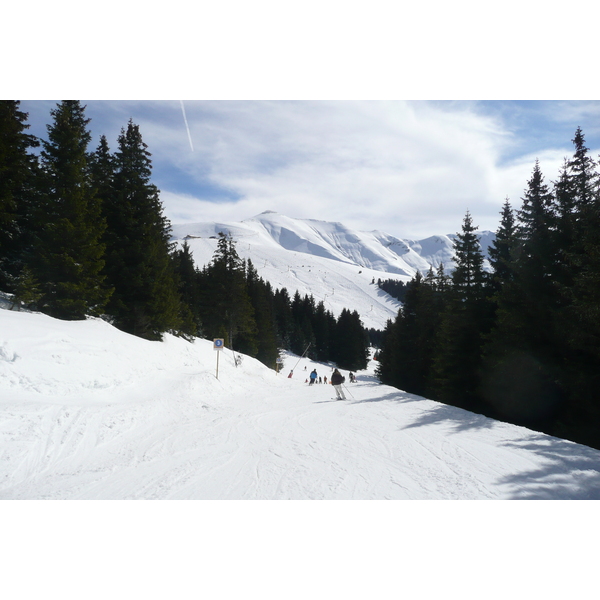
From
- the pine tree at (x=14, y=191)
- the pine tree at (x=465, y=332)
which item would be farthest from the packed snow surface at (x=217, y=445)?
the pine tree at (x=465, y=332)

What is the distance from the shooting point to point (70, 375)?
1029cm

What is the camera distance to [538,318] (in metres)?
14.7

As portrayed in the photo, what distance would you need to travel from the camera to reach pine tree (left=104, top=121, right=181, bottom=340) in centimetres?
2039

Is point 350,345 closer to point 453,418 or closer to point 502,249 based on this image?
point 502,249

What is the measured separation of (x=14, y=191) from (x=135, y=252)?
239 inches

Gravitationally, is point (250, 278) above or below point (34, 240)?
above

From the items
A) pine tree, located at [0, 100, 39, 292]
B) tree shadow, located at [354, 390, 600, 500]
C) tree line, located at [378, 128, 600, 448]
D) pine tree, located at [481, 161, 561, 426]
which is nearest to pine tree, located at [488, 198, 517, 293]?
tree line, located at [378, 128, 600, 448]

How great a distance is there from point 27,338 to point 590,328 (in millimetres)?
17506

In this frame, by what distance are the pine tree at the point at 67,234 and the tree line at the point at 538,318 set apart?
18673mm

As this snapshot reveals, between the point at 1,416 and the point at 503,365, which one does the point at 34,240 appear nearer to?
the point at 1,416

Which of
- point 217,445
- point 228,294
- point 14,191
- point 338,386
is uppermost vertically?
point 14,191

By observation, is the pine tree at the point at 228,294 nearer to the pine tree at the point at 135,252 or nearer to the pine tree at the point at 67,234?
the pine tree at the point at 135,252

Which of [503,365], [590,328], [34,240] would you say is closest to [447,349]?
[503,365]

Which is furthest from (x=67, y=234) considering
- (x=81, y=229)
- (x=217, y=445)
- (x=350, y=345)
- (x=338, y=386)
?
(x=350, y=345)
